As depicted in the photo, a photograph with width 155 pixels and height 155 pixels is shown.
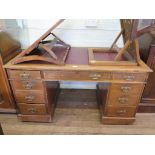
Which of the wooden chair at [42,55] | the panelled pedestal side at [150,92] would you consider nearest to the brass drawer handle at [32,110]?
the wooden chair at [42,55]

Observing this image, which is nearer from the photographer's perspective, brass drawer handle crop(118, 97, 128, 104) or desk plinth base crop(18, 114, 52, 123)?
brass drawer handle crop(118, 97, 128, 104)

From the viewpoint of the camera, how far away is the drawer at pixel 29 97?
56.1 inches

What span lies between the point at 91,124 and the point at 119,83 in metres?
0.60

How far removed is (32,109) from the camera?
1.53 metres

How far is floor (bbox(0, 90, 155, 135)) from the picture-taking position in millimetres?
1552

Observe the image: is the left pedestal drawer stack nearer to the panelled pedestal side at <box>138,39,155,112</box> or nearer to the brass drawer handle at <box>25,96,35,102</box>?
the brass drawer handle at <box>25,96,35,102</box>

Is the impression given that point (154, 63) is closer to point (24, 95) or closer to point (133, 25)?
point (133, 25)

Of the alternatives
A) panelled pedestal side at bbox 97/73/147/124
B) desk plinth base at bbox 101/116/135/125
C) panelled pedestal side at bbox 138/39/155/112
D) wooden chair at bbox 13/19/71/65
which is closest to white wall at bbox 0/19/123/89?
wooden chair at bbox 13/19/71/65

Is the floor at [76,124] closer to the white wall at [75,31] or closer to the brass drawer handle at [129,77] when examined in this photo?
the brass drawer handle at [129,77]

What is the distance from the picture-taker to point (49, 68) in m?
1.26

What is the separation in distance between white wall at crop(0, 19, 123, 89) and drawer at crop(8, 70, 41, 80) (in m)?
0.54

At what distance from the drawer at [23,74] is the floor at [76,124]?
1.92 feet

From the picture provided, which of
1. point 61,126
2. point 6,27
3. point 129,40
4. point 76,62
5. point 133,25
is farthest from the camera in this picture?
point 61,126
